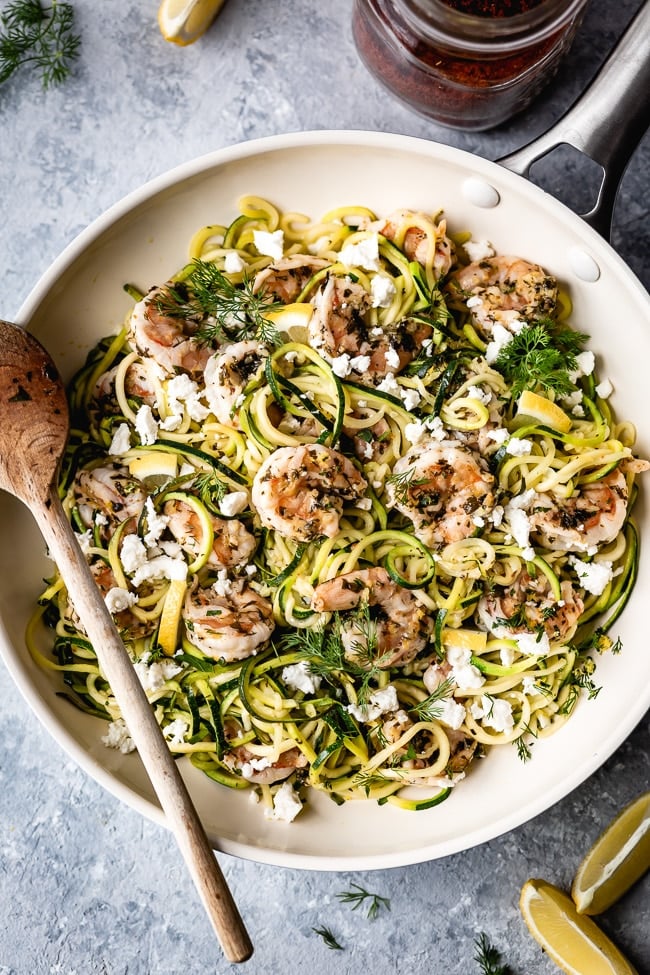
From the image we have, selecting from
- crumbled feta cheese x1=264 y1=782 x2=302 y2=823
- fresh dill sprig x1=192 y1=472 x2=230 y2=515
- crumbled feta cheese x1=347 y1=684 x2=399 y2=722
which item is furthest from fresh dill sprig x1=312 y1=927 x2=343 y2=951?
fresh dill sprig x1=192 y1=472 x2=230 y2=515

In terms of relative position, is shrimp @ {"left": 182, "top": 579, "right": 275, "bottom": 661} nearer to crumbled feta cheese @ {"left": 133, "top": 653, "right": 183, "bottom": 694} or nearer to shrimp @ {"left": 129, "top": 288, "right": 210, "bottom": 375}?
crumbled feta cheese @ {"left": 133, "top": 653, "right": 183, "bottom": 694}

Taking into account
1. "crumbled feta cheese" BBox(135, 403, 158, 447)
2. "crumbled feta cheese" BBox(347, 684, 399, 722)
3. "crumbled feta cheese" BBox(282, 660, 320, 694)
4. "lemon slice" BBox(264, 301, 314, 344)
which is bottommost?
"crumbled feta cheese" BBox(347, 684, 399, 722)

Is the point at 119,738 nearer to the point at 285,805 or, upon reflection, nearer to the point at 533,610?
the point at 285,805

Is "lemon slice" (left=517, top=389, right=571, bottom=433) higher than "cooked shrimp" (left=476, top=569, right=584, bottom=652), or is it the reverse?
"lemon slice" (left=517, top=389, right=571, bottom=433)

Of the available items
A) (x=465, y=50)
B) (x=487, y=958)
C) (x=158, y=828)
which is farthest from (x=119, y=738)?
(x=465, y=50)

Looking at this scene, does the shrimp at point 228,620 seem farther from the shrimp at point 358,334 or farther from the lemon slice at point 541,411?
the lemon slice at point 541,411

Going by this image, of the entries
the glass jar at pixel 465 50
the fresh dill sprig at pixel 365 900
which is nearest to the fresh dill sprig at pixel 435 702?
the fresh dill sprig at pixel 365 900
